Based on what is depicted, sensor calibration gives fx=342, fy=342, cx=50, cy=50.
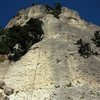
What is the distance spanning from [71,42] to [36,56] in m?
4.84

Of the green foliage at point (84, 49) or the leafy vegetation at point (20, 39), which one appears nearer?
the green foliage at point (84, 49)

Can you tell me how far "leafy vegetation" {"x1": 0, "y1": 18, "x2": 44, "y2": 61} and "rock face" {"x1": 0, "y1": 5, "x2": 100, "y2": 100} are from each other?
49.1 inches

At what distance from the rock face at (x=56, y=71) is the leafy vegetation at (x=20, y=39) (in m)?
1.25

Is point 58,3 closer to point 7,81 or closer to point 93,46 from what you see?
point 93,46

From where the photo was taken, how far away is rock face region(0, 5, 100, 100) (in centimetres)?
2975

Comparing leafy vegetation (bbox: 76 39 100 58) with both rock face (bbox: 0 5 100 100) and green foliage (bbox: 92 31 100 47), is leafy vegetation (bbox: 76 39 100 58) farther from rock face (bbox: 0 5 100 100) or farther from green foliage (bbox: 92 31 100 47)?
green foliage (bbox: 92 31 100 47)

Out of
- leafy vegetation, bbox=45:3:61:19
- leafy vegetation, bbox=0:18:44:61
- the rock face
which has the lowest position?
the rock face

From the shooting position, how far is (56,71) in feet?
109

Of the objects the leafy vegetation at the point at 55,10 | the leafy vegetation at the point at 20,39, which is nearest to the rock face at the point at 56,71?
the leafy vegetation at the point at 20,39

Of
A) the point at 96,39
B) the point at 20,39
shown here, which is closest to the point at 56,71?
the point at 96,39

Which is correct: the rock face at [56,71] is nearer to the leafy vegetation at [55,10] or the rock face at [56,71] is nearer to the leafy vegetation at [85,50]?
the leafy vegetation at [85,50]

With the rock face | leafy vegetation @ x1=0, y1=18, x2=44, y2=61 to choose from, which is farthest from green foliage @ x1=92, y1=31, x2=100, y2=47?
leafy vegetation @ x1=0, y1=18, x2=44, y2=61

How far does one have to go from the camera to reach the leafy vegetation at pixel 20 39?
40.9 m

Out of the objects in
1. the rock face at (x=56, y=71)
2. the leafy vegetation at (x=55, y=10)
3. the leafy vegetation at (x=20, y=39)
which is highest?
the leafy vegetation at (x=55, y=10)
